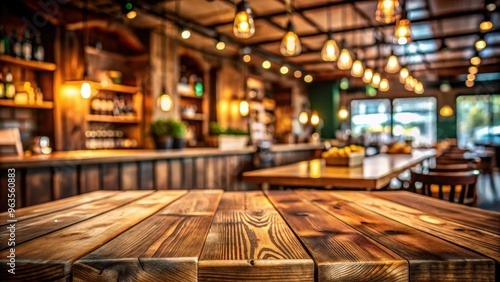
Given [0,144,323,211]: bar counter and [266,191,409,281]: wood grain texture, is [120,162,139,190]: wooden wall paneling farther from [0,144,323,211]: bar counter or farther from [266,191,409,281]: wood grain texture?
[266,191,409,281]: wood grain texture

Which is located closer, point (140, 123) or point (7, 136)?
point (7, 136)

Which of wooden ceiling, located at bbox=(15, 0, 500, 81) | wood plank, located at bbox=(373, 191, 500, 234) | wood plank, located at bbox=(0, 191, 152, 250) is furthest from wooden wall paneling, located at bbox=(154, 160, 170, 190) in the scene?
wood plank, located at bbox=(373, 191, 500, 234)

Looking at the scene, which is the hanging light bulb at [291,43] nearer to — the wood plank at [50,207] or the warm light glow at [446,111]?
the wood plank at [50,207]

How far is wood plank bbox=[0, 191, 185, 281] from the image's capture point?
0.79m

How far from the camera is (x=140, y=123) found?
7.31 metres

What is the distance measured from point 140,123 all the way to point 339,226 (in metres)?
6.61

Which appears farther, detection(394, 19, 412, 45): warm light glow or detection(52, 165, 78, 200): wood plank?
detection(52, 165, 78, 200): wood plank

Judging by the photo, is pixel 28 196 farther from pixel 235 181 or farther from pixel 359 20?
pixel 359 20

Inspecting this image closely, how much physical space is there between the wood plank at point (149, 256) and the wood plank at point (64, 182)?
2877 mm

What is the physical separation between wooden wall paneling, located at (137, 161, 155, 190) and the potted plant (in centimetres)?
55

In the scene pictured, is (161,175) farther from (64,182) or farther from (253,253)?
(253,253)

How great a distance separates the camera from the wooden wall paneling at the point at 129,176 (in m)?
4.36

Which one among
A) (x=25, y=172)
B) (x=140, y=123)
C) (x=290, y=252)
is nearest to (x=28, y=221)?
(x=290, y=252)

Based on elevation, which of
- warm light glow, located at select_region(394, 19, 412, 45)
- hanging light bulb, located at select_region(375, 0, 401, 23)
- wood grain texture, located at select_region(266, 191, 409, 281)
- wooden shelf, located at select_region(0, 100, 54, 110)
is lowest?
wood grain texture, located at select_region(266, 191, 409, 281)
